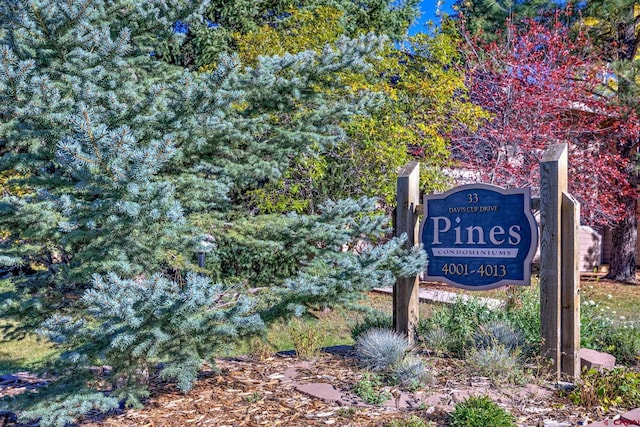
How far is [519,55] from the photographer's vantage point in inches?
496

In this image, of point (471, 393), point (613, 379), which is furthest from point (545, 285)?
point (471, 393)

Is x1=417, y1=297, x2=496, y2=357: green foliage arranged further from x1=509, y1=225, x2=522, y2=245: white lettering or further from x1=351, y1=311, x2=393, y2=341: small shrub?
x1=509, y1=225, x2=522, y2=245: white lettering

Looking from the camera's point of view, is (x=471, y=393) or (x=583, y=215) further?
(x=583, y=215)

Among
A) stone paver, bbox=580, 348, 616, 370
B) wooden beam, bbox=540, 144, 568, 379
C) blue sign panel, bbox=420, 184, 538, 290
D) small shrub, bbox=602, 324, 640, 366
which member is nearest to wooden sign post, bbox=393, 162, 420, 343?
blue sign panel, bbox=420, 184, 538, 290

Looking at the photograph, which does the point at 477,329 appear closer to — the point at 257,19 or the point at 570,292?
the point at 570,292

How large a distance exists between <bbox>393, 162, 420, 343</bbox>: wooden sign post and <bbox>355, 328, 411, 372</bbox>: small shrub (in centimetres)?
46

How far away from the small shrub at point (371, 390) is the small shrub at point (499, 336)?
3.32 ft

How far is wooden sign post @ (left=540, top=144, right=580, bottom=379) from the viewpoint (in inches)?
176

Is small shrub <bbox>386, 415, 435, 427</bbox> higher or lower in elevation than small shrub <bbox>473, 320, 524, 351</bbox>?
lower

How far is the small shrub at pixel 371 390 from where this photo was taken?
3959mm

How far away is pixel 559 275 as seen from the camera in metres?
4.51

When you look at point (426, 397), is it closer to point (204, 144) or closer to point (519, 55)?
point (204, 144)

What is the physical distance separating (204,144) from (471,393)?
2623 millimetres

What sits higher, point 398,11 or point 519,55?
point 398,11
